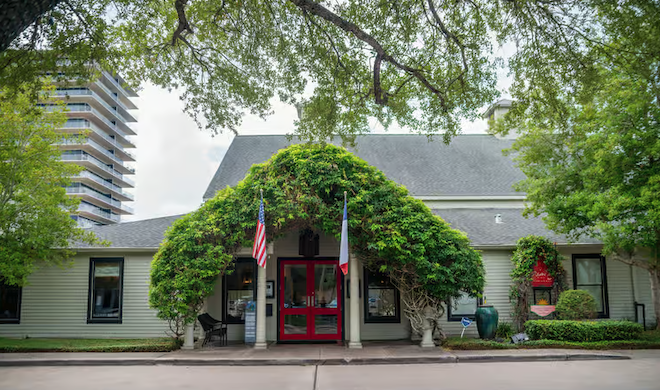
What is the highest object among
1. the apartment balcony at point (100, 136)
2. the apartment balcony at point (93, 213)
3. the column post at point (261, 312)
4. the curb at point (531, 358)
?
the apartment balcony at point (100, 136)

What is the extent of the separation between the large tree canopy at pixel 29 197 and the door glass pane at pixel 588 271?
1437 cm

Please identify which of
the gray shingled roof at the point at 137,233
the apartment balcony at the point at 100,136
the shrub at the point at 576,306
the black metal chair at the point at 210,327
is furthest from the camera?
the apartment balcony at the point at 100,136

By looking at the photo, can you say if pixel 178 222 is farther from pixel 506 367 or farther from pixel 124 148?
pixel 124 148

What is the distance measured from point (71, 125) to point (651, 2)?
80298 millimetres

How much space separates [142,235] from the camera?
16.6 meters

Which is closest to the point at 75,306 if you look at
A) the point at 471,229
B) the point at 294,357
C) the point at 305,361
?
the point at 294,357

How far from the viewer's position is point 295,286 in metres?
15.4

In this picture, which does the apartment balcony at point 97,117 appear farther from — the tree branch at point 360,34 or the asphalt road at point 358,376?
the tree branch at point 360,34

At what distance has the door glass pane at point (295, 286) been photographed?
1529 centimetres

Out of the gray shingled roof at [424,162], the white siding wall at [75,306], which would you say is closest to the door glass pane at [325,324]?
the white siding wall at [75,306]

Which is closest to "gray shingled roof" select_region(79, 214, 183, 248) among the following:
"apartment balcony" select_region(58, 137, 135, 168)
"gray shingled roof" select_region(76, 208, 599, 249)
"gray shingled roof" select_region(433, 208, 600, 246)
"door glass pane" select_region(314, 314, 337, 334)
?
"gray shingled roof" select_region(76, 208, 599, 249)

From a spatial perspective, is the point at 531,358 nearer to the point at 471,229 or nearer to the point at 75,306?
the point at 471,229

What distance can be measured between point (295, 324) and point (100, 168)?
72.9 meters

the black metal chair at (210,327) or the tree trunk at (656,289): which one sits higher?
the tree trunk at (656,289)
